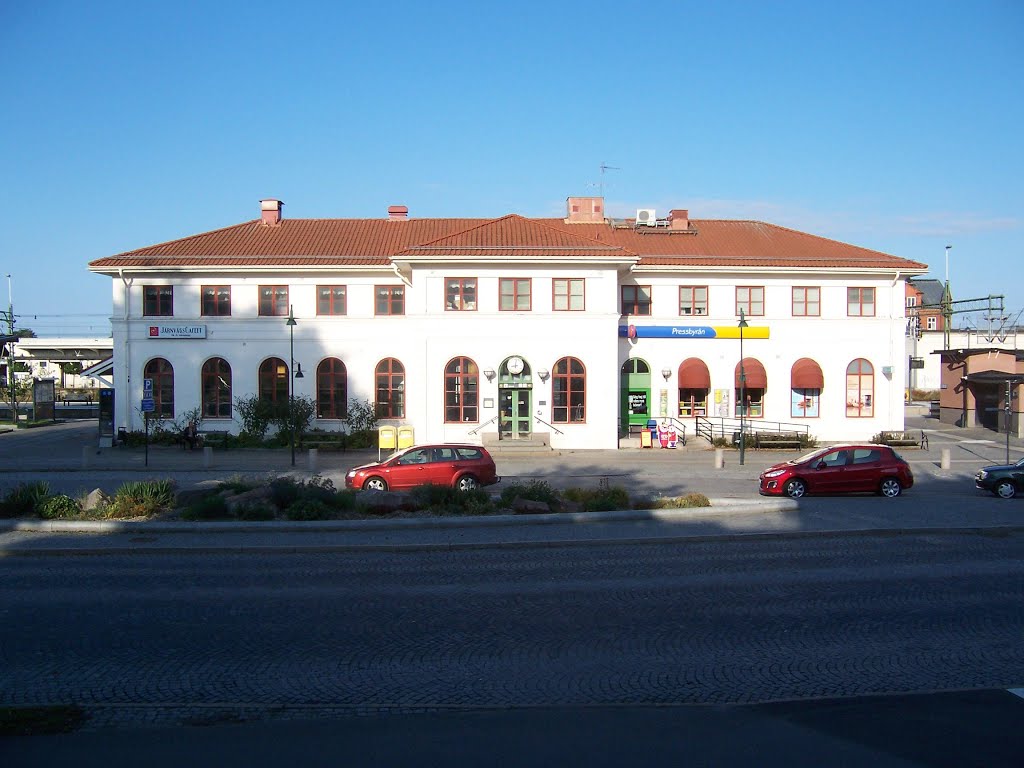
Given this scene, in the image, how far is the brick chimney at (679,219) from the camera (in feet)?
149

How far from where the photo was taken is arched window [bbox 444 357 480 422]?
36719 mm

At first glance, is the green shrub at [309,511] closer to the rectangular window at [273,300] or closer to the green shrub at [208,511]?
the green shrub at [208,511]

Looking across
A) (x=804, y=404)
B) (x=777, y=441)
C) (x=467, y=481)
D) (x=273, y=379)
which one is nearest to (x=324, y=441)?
(x=273, y=379)

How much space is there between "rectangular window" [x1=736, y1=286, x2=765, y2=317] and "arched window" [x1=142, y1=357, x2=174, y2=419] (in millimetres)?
26806

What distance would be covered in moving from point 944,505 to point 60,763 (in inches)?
765

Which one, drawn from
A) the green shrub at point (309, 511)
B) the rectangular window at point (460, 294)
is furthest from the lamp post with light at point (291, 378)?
the green shrub at point (309, 511)

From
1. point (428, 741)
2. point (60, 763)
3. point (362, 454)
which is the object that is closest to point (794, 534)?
point (428, 741)

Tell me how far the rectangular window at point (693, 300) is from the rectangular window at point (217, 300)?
69.7ft

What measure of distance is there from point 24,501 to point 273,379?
2359 centimetres

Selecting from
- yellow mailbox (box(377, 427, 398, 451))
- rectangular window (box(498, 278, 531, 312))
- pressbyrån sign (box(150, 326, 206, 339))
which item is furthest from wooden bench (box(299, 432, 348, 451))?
rectangular window (box(498, 278, 531, 312))

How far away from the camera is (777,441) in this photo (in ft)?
122

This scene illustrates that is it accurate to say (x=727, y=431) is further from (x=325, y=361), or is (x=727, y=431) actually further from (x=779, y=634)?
(x=779, y=634)

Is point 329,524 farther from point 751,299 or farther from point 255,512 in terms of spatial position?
point 751,299

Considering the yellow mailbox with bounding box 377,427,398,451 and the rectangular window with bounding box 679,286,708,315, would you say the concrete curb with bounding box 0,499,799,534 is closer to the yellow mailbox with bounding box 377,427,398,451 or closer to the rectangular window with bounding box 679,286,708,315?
the yellow mailbox with bounding box 377,427,398,451
